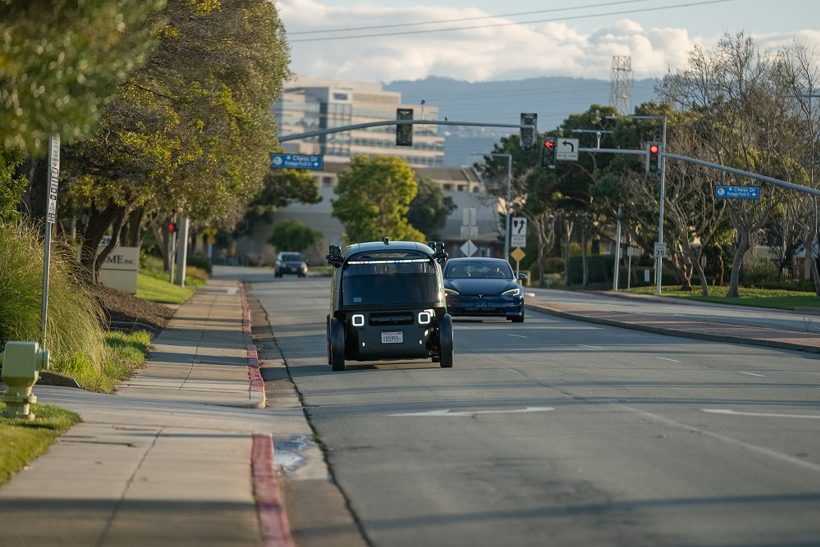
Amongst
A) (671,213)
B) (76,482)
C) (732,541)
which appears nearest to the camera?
(732,541)

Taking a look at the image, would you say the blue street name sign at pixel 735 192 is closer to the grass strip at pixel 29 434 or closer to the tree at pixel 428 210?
the grass strip at pixel 29 434

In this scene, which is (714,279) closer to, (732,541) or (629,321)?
(629,321)

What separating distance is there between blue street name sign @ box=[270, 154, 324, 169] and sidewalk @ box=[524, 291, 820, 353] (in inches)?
380

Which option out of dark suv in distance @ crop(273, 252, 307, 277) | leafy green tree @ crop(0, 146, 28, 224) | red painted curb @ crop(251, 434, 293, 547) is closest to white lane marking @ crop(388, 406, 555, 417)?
red painted curb @ crop(251, 434, 293, 547)

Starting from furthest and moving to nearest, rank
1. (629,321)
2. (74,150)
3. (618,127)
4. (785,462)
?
(618,127) < (629,321) < (74,150) < (785,462)

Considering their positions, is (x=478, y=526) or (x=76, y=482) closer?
(x=478, y=526)

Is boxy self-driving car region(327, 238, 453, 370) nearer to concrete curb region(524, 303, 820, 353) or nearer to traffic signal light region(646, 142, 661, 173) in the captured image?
concrete curb region(524, 303, 820, 353)

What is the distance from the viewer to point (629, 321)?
31875 mm

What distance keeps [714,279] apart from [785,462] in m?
67.3

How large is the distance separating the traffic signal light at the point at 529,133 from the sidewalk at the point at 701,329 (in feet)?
17.9

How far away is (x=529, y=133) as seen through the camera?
Result: 39.2m

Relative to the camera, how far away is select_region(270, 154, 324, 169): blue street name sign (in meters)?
39.8

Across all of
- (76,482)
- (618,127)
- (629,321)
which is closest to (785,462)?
(76,482)

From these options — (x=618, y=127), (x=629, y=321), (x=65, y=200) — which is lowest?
(x=629, y=321)
